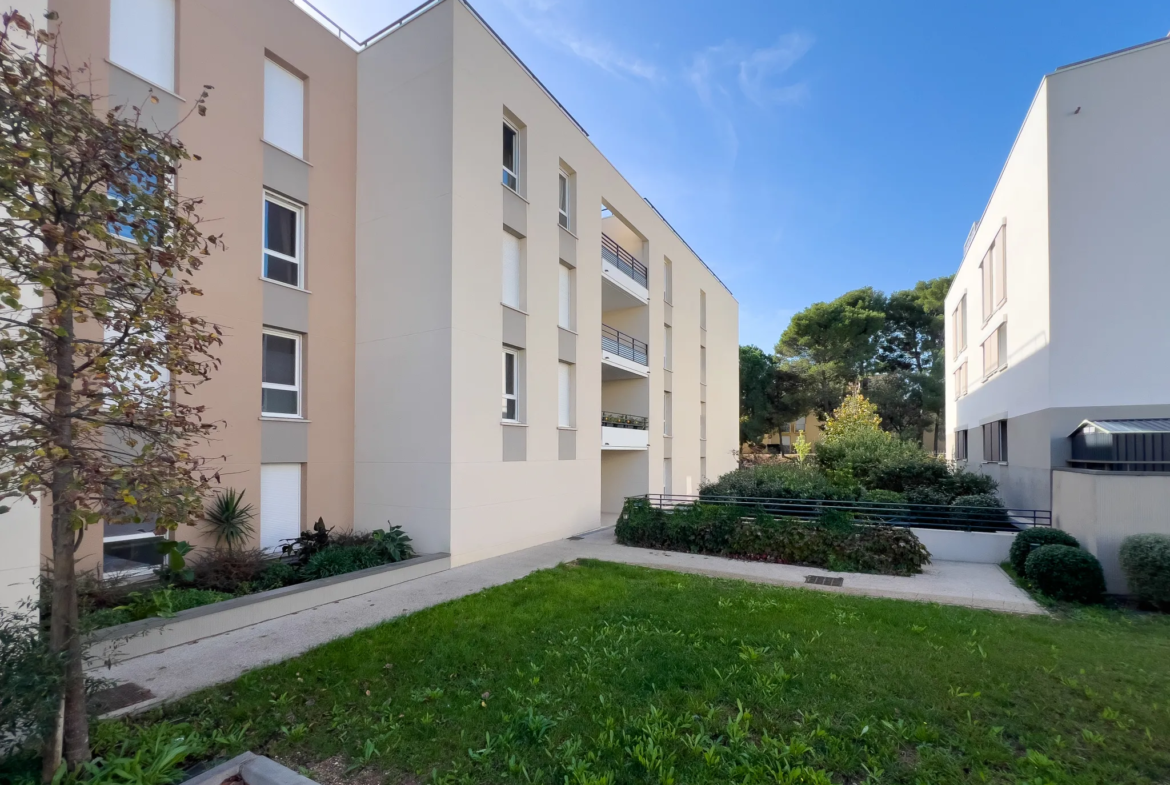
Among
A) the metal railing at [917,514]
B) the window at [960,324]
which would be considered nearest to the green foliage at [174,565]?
the metal railing at [917,514]

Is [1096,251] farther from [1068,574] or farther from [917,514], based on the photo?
[1068,574]

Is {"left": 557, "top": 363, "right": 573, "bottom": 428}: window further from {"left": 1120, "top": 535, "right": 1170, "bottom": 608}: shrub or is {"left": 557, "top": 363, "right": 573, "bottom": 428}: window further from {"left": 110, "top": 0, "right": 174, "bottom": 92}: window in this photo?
{"left": 1120, "top": 535, "right": 1170, "bottom": 608}: shrub

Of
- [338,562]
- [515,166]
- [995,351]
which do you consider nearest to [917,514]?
[995,351]

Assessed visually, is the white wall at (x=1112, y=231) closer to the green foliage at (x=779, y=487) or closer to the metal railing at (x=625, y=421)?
the green foliage at (x=779, y=487)

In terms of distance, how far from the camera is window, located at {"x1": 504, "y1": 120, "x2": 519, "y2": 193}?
11844 mm

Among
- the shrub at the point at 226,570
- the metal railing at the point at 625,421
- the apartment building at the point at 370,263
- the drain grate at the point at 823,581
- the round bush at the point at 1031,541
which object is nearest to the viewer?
the shrub at the point at 226,570

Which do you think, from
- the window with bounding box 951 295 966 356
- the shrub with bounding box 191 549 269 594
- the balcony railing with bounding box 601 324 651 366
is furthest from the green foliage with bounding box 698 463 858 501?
the window with bounding box 951 295 966 356

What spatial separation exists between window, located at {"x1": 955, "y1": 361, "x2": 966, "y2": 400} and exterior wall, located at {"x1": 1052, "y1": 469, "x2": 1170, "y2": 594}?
51.4 ft

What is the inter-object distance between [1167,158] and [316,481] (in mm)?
16542

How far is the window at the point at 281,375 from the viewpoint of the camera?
911cm

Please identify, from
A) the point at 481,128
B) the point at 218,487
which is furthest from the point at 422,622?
the point at 481,128

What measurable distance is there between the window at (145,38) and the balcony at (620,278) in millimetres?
9511

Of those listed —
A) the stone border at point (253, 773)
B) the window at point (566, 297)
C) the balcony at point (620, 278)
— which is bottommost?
the stone border at point (253, 773)

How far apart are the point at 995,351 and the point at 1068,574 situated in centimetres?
1037
